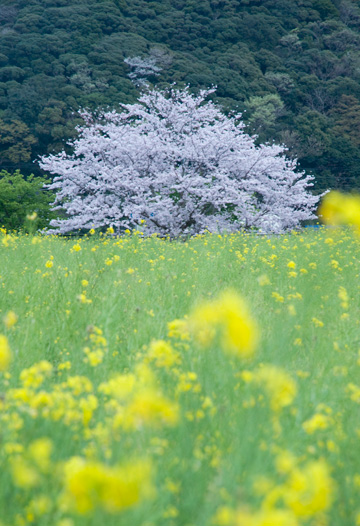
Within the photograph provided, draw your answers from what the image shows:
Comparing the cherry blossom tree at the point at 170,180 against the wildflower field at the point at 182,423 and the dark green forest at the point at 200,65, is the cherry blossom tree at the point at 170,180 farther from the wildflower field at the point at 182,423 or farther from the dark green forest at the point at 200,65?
the dark green forest at the point at 200,65

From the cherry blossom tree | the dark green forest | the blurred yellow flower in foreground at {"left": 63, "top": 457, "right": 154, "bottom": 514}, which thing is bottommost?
the blurred yellow flower in foreground at {"left": 63, "top": 457, "right": 154, "bottom": 514}

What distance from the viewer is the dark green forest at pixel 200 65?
29.5m

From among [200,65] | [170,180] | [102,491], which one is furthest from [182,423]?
[200,65]

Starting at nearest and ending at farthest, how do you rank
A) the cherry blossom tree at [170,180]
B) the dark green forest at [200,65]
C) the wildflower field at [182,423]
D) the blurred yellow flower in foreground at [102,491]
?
1. the blurred yellow flower in foreground at [102,491]
2. the wildflower field at [182,423]
3. the cherry blossom tree at [170,180]
4. the dark green forest at [200,65]

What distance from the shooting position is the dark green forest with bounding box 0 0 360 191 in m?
29.5

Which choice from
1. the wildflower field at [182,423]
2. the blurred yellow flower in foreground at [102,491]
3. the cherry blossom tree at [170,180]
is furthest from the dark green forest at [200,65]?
the blurred yellow flower in foreground at [102,491]

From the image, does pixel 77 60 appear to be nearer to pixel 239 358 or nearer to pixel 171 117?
pixel 171 117

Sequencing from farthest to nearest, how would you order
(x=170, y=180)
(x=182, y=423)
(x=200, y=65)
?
1. (x=200, y=65)
2. (x=170, y=180)
3. (x=182, y=423)

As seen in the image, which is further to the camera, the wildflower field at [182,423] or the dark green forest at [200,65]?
the dark green forest at [200,65]

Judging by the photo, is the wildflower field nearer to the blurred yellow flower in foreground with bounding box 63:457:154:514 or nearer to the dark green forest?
the blurred yellow flower in foreground with bounding box 63:457:154:514

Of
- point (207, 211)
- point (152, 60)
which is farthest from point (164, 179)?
point (152, 60)

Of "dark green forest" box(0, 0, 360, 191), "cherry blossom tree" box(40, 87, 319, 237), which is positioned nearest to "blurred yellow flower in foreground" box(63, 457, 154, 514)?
"cherry blossom tree" box(40, 87, 319, 237)

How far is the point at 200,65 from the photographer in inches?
1335

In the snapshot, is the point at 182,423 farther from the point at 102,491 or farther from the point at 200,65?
the point at 200,65
